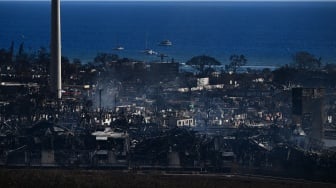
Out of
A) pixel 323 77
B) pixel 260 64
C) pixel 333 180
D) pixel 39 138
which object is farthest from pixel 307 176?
pixel 260 64

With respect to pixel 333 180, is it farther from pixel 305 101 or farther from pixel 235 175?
pixel 305 101

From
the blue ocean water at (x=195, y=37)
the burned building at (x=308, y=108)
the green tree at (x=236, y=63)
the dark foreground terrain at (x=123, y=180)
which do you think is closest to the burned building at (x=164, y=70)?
the green tree at (x=236, y=63)

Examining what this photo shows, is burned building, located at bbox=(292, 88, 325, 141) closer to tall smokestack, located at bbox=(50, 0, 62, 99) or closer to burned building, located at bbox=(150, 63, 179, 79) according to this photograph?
tall smokestack, located at bbox=(50, 0, 62, 99)

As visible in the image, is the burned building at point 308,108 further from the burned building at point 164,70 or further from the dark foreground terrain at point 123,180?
the burned building at point 164,70

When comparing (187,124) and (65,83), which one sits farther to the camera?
(65,83)

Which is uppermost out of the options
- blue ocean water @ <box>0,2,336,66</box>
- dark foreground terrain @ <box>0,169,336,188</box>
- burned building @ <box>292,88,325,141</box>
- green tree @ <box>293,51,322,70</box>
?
blue ocean water @ <box>0,2,336,66</box>

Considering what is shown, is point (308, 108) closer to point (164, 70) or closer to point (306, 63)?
point (164, 70)

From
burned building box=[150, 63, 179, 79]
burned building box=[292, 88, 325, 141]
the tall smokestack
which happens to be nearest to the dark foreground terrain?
burned building box=[292, 88, 325, 141]
